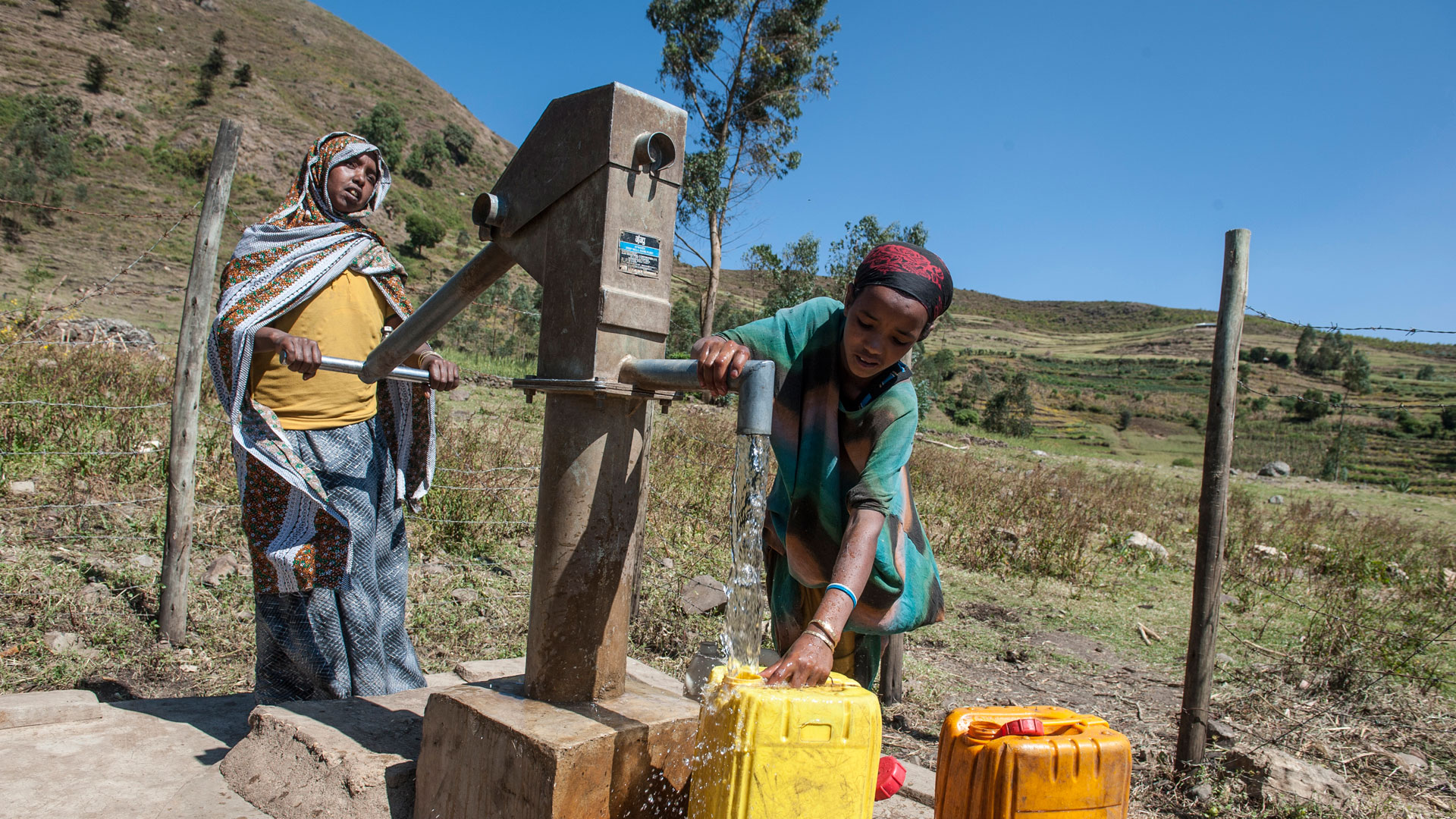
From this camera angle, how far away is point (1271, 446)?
32094 millimetres

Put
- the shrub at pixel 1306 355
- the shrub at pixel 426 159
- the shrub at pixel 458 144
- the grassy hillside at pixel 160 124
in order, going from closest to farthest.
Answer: the grassy hillside at pixel 160 124 < the shrub at pixel 426 159 < the shrub at pixel 1306 355 < the shrub at pixel 458 144

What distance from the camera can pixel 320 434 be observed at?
2582mm

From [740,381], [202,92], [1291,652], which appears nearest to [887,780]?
[740,381]

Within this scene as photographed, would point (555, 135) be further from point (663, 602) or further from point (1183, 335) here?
point (1183, 335)

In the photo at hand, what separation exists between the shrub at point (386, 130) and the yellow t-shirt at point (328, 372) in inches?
1994

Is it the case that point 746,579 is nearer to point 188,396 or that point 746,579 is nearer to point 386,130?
point 188,396

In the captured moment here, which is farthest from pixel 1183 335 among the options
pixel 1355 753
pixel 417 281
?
pixel 1355 753

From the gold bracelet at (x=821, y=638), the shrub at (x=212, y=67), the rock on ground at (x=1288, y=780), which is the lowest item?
the rock on ground at (x=1288, y=780)

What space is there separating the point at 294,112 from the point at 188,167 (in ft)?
53.7

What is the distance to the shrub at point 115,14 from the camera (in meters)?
51.7

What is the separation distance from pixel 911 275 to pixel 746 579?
660 millimetres

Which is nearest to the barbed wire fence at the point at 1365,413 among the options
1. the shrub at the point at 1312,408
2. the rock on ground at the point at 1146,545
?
the shrub at the point at 1312,408

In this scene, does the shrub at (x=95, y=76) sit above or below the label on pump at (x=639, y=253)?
above

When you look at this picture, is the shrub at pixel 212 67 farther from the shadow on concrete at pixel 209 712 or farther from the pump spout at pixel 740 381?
the pump spout at pixel 740 381
